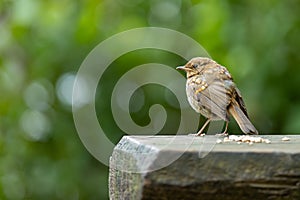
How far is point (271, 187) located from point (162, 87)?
9.03 ft

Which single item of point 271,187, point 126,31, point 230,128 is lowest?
point 230,128

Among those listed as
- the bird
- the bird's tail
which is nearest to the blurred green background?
the bird

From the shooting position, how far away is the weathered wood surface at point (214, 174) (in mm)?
872

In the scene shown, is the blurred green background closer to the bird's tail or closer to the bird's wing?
the bird's wing

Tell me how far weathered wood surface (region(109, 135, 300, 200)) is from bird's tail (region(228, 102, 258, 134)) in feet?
2.77

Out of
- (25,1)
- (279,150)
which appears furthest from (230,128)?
(279,150)

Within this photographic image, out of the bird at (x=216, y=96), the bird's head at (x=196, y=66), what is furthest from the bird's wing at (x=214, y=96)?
the bird's head at (x=196, y=66)

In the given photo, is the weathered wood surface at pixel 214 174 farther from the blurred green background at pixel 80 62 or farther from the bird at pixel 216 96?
the blurred green background at pixel 80 62

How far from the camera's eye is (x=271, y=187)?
907 mm

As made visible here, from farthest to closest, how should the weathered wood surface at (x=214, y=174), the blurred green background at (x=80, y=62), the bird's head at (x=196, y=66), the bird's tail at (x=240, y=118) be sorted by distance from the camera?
1. the blurred green background at (x=80, y=62)
2. the bird's head at (x=196, y=66)
3. the bird's tail at (x=240, y=118)
4. the weathered wood surface at (x=214, y=174)

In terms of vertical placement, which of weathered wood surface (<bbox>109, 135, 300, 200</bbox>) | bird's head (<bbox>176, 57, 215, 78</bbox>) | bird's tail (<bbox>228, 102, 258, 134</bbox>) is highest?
bird's head (<bbox>176, 57, 215, 78</bbox>)

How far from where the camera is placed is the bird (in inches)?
72.0

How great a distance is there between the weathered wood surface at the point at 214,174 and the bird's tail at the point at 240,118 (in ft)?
2.77

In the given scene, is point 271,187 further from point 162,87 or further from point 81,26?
point 162,87
